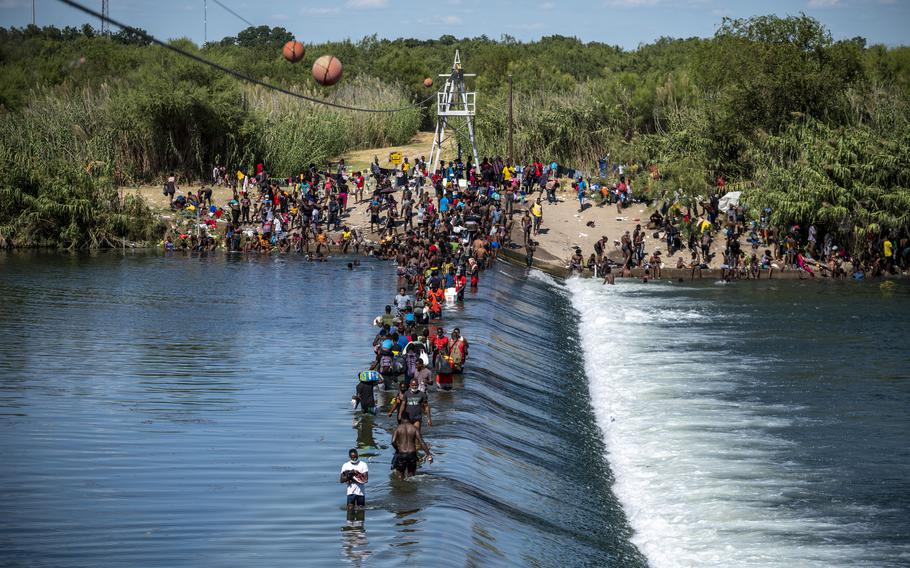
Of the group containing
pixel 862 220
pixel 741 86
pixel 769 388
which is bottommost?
pixel 769 388

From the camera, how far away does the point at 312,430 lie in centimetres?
2458

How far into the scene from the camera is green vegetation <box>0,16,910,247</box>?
58.6 metres

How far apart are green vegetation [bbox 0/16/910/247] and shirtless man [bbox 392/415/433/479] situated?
40.3 metres

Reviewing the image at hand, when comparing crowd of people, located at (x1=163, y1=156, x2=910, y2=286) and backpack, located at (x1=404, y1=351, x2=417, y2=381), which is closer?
backpack, located at (x1=404, y1=351, x2=417, y2=381)

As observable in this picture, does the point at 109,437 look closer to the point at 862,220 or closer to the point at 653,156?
the point at 862,220

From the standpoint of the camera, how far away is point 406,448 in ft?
66.9

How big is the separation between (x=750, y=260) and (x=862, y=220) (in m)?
6.12

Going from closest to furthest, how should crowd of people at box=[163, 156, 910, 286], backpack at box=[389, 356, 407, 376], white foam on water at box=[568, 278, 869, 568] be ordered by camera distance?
white foam on water at box=[568, 278, 869, 568], backpack at box=[389, 356, 407, 376], crowd of people at box=[163, 156, 910, 286]

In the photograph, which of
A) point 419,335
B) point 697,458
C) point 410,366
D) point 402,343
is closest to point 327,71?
point 419,335

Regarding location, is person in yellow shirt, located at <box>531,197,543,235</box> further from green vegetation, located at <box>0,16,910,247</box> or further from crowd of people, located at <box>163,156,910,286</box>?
green vegetation, located at <box>0,16,910,247</box>

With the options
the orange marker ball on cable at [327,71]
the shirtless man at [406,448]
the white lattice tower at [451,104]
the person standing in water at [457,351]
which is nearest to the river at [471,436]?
the shirtless man at [406,448]

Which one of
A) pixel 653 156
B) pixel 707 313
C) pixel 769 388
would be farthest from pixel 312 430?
pixel 653 156

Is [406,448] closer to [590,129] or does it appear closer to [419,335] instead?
[419,335]

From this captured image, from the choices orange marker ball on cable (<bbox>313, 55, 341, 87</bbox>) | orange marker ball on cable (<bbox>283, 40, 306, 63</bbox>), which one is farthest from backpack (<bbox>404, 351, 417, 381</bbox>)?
orange marker ball on cable (<bbox>313, 55, 341, 87</bbox>)
